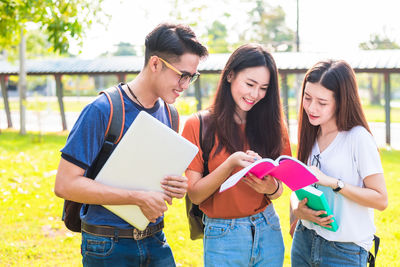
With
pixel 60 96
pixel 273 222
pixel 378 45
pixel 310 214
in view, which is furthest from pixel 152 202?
pixel 378 45

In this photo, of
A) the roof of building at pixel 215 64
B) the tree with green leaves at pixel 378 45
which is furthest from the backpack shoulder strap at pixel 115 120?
the tree with green leaves at pixel 378 45

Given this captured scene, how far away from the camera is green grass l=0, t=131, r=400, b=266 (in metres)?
4.54

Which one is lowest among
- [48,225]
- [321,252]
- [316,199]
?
[48,225]

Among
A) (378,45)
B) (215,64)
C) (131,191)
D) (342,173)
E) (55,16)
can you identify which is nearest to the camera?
(131,191)

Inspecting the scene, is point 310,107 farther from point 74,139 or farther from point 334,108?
point 74,139

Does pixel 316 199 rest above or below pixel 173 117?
below

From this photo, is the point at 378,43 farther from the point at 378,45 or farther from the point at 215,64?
the point at 215,64

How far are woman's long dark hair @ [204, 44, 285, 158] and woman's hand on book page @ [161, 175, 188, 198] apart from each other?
298 millimetres

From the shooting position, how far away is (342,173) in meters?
2.25

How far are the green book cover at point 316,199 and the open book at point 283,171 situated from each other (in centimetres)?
10

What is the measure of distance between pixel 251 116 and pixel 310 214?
598 millimetres

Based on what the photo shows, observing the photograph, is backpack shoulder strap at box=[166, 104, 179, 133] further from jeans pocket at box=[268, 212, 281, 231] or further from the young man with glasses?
jeans pocket at box=[268, 212, 281, 231]

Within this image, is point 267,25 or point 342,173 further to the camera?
point 267,25

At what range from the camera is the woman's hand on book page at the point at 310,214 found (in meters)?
2.20
